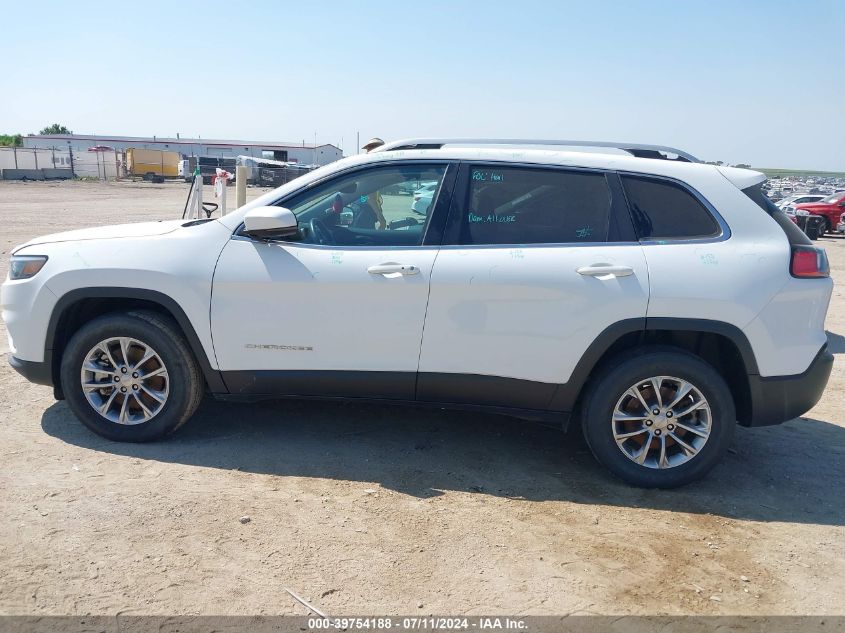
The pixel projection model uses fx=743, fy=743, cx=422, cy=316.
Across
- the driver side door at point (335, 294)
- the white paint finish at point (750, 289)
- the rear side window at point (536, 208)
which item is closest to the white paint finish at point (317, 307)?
the driver side door at point (335, 294)

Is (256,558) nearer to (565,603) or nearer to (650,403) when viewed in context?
→ (565,603)

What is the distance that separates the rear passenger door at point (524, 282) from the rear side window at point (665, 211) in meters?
0.08

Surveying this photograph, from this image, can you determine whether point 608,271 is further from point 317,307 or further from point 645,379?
point 317,307

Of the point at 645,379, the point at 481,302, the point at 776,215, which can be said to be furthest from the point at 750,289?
the point at 481,302

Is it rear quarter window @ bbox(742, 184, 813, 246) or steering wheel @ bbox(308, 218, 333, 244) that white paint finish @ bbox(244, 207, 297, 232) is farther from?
rear quarter window @ bbox(742, 184, 813, 246)

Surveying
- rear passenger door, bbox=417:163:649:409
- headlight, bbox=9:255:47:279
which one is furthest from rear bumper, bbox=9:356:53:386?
rear passenger door, bbox=417:163:649:409

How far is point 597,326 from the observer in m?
4.08

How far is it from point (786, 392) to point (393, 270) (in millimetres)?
2286

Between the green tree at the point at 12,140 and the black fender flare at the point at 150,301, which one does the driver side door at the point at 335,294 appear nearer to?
the black fender flare at the point at 150,301

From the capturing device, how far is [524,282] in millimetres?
4098

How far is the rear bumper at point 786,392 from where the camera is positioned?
13.5ft

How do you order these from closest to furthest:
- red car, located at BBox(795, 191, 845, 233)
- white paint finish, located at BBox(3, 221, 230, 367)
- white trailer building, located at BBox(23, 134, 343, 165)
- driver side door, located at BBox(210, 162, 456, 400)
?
driver side door, located at BBox(210, 162, 456, 400), white paint finish, located at BBox(3, 221, 230, 367), red car, located at BBox(795, 191, 845, 233), white trailer building, located at BBox(23, 134, 343, 165)

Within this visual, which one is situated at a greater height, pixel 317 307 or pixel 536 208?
pixel 536 208

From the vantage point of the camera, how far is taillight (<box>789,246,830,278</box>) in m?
4.04
